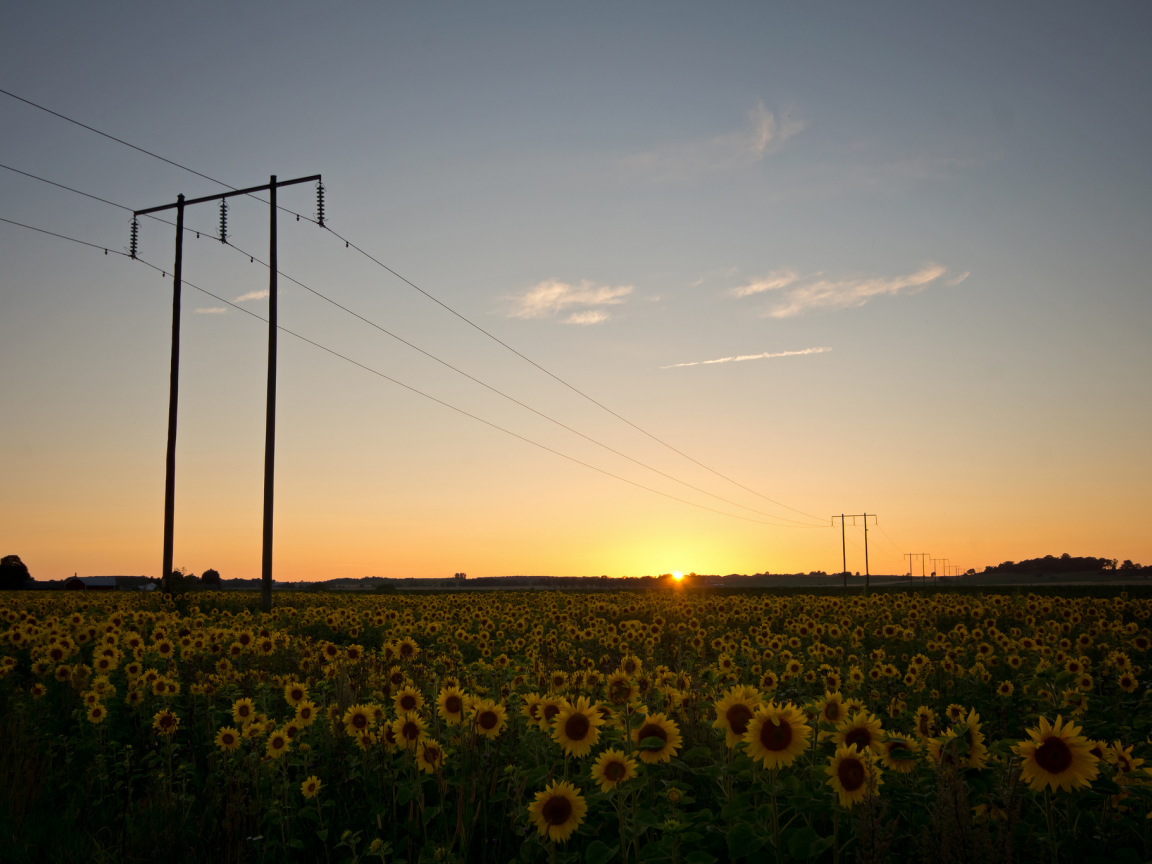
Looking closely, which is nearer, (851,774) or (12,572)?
(851,774)

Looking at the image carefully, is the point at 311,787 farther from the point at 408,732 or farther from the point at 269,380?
the point at 269,380

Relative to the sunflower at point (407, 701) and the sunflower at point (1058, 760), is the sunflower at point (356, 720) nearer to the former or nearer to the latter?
the sunflower at point (407, 701)

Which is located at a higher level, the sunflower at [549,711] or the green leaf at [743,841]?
the sunflower at [549,711]

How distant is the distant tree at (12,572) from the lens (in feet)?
223

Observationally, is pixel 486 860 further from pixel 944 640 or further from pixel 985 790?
pixel 944 640

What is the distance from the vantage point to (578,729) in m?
4.68

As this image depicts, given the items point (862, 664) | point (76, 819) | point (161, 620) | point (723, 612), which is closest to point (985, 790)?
point (76, 819)

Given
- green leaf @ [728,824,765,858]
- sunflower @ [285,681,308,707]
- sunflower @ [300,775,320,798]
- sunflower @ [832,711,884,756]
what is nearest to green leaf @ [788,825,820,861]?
green leaf @ [728,824,765,858]

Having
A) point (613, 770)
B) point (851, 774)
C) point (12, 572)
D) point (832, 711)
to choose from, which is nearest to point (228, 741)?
point (613, 770)

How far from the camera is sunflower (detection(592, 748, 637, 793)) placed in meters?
4.24

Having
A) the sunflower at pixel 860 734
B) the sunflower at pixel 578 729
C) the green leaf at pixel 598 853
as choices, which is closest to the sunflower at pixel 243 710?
the sunflower at pixel 578 729

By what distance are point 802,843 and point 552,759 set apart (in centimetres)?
223

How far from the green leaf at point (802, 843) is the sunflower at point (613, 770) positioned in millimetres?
909

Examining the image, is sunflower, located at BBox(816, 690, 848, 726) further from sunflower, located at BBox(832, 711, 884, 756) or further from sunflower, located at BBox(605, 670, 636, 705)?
sunflower, located at BBox(605, 670, 636, 705)
